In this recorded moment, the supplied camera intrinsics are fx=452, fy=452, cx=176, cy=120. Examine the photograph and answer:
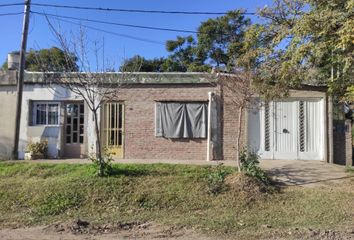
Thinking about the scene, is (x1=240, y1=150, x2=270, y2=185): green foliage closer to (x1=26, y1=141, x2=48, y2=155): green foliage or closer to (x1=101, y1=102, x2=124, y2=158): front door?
(x1=101, y1=102, x2=124, y2=158): front door

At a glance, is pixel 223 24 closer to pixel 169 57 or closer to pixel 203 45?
pixel 203 45

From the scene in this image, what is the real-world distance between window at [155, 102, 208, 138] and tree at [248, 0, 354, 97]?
474 cm

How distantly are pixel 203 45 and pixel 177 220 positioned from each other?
23.7 meters

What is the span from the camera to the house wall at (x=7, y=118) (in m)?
17.3

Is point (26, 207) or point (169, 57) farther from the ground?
point (169, 57)

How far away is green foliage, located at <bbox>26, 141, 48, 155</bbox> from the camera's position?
16.7m

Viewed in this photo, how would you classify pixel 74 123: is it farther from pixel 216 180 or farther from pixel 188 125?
pixel 216 180

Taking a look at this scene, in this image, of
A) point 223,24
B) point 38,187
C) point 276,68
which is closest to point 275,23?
point 276,68

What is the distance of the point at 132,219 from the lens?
977cm

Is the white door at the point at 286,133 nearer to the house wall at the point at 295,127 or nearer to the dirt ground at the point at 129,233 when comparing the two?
the house wall at the point at 295,127

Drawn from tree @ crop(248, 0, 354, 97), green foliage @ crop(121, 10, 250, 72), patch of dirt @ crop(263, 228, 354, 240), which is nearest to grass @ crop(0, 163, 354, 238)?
patch of dirt @ crop(263, 228, 354, 240)

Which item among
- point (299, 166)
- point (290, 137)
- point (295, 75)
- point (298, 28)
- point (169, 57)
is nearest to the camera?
point (298, 28)

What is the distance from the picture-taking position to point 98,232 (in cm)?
871

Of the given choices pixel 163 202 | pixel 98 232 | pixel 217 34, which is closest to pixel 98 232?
pixel 98 232
